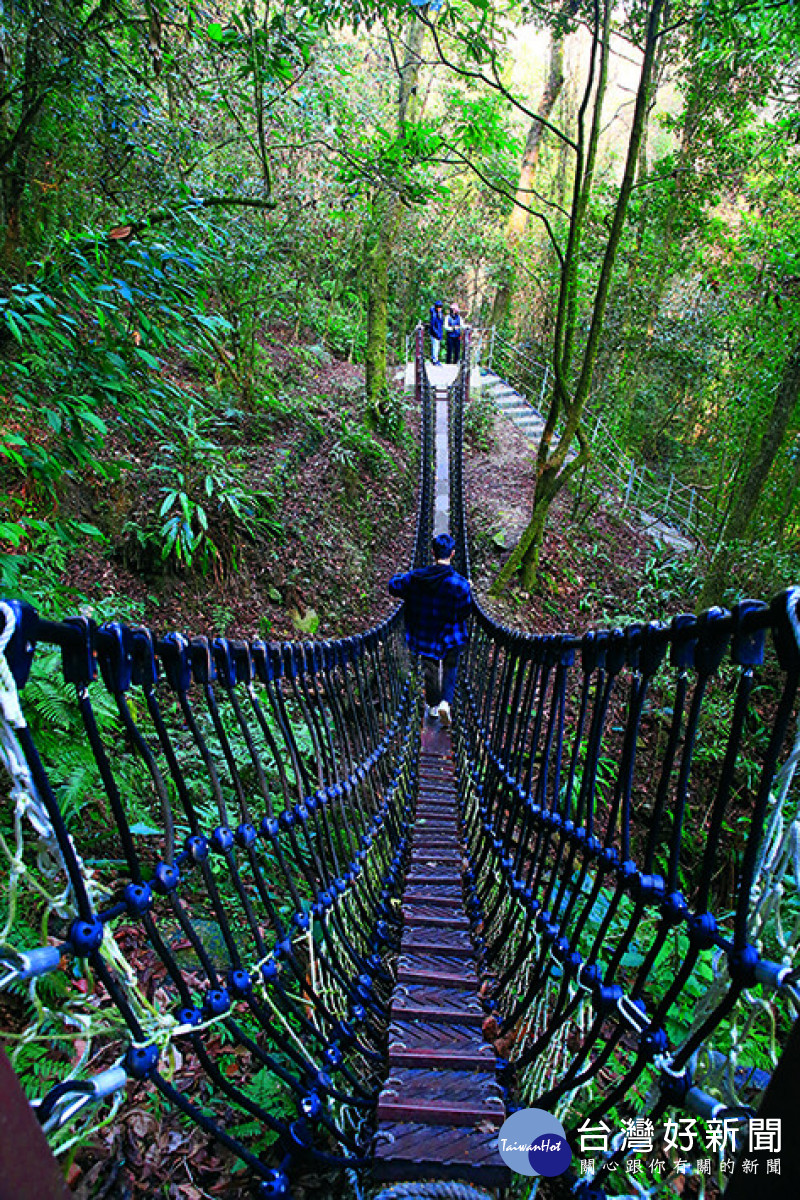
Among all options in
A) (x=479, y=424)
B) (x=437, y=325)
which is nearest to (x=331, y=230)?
(x=479, y=424)

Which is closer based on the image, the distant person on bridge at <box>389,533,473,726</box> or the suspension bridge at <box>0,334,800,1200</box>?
the suspension bridge at <box>0,334,800,1200</box>

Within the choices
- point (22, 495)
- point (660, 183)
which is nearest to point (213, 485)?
point (22, 495)

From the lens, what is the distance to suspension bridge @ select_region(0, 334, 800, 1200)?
0.75 meters

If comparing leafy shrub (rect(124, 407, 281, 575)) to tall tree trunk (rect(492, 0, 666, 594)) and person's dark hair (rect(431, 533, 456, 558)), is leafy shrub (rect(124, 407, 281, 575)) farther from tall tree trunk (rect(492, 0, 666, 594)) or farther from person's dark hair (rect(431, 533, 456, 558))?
tall tree trunk (rect(492, 0, 666, 594))

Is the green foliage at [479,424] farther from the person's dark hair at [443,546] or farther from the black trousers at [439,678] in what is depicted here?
the black trousers at [439,678]

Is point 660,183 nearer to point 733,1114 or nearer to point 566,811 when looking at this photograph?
point 566,811

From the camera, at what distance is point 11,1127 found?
0.50 metres

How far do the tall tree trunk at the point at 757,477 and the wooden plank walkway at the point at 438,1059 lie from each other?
15.0 ft

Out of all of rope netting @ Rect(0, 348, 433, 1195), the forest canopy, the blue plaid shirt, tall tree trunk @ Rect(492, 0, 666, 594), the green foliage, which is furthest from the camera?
the green foliage

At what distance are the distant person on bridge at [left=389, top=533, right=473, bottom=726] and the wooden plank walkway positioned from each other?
1461mm

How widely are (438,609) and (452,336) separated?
34.4 feet

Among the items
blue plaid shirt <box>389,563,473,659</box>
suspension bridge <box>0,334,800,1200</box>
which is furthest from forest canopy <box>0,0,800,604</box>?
blue plaid shirt <box>389,563,473,659</box>

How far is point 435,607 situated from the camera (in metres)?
3.51

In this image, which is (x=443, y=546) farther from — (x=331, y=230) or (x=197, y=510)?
(x=331, y=230)
